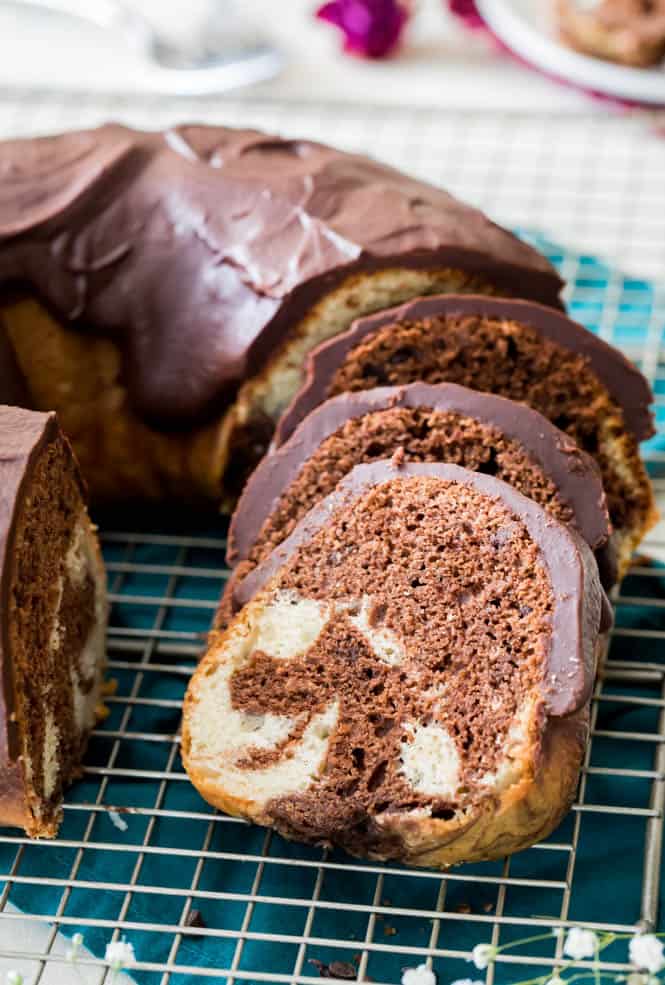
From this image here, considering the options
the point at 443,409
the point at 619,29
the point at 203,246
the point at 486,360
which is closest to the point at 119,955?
the point at 443,409

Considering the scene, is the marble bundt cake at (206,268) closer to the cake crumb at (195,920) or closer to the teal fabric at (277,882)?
the teal fabric at (277,882)

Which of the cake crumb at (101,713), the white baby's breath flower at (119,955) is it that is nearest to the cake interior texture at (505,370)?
the cake crumb at (101,713)

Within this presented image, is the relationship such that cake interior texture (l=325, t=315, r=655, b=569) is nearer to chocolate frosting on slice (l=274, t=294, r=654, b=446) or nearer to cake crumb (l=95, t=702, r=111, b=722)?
chocolate frosting on slice (l=274, t=294, r=654, b=446)

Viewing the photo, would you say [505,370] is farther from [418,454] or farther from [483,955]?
[483,955]

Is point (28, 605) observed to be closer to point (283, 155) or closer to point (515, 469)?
point (515, 469)

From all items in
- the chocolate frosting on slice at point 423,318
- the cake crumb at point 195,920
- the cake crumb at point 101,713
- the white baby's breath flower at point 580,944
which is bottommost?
the cake crumb at point 101,713

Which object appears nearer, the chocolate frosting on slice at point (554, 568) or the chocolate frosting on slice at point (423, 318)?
the chocolate frosting on slice at point (554, 568)

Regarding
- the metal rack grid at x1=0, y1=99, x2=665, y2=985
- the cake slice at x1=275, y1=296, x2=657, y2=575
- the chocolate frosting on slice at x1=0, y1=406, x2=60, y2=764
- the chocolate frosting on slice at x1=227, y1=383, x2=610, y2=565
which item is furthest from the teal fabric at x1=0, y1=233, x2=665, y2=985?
the cake slice at x1=275, y1=296, x2=657, y2=575
